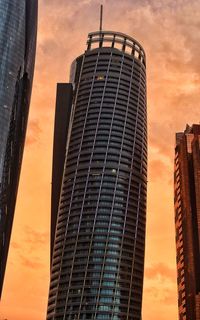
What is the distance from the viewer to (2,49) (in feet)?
655

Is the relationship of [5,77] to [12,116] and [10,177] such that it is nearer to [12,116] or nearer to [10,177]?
[12,116]

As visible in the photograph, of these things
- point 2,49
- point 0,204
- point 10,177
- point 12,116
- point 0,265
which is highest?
point 2,49

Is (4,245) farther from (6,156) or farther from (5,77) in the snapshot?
(5,77)

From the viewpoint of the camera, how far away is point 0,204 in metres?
190

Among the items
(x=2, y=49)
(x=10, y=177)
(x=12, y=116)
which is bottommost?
(x=10, y=177)

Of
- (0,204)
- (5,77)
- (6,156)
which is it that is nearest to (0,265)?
(0,204)

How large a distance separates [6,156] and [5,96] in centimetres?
2288

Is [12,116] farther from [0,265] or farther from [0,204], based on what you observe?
[0,265]

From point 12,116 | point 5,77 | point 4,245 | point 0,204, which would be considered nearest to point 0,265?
point 4,245

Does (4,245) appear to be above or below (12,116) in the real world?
below

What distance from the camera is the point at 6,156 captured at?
19362cm

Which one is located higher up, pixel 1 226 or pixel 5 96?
pixel 5 96

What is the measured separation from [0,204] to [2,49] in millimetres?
59851

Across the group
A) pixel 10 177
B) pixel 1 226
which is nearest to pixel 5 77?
pixel 10 177
